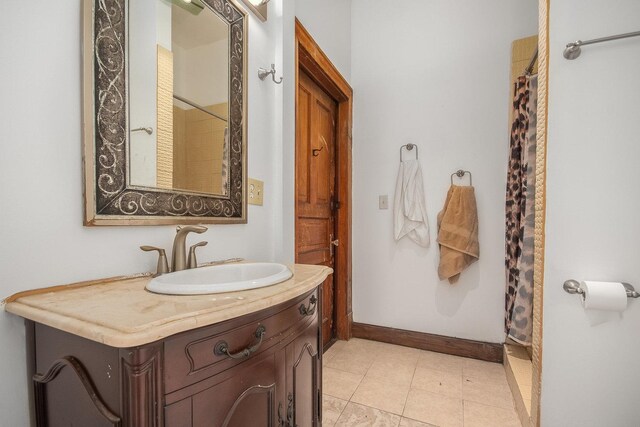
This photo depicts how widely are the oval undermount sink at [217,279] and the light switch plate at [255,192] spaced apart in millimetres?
413

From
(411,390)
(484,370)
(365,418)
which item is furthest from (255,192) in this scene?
(484,370)

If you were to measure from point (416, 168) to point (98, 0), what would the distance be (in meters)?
2.01

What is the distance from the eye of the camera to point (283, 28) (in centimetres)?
147

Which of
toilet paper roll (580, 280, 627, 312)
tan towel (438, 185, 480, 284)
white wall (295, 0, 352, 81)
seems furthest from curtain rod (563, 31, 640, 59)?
white wall (295, 0, 352, 81)

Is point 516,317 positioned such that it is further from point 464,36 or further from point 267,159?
point 464,36

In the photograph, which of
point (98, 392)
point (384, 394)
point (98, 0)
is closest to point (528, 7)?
point (98, 0)

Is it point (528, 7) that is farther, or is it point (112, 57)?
point (528, 7)

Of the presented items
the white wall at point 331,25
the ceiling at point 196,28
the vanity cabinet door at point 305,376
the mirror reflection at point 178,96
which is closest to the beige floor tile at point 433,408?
the vanity cabinet door at point 305,376

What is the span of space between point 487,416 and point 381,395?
0.55m

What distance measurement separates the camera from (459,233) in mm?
2084

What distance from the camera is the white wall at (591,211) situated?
3.60ft

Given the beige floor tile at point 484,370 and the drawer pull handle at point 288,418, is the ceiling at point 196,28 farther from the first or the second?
the beige floor tile at point 484,370

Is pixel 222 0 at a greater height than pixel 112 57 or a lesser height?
greater

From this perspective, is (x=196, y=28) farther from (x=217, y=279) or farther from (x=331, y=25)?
(x=331, y=25)
